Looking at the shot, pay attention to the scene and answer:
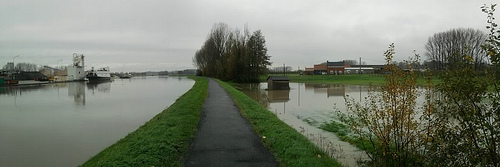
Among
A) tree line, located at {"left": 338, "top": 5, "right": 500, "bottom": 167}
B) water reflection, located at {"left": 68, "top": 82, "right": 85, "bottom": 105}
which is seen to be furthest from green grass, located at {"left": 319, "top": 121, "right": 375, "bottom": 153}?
water reflection, located at {"left": 68, "top": 82, "right": 85, "bottom": 105}

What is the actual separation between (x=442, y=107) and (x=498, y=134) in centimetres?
82

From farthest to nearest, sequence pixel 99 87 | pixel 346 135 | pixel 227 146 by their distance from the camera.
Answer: pixel 99 87, pixel 346 135, pixel 227 146

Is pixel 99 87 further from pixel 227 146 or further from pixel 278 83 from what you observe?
pixel 227 146

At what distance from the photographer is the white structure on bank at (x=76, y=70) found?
86.2 m

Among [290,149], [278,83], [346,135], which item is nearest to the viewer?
[290,149]

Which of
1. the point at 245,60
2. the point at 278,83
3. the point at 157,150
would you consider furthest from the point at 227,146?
the point at 245,60

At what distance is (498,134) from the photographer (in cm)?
457

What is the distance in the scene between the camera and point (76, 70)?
8756 cm

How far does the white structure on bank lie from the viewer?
283 feet

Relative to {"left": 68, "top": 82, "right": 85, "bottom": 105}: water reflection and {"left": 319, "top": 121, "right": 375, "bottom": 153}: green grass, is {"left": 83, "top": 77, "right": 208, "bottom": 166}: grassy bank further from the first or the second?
{"left": 68, "top": 82, "right": 85, "bottom": 105}: water reflection

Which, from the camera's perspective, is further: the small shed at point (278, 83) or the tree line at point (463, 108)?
the small shed at point (278, 83)

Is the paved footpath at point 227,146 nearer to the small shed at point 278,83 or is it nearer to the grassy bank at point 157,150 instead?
the grassy bank at point 157,150

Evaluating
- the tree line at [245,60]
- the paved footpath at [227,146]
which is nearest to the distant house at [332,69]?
the tree line at [245,60]

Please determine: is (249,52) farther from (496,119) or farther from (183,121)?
(496,119)
